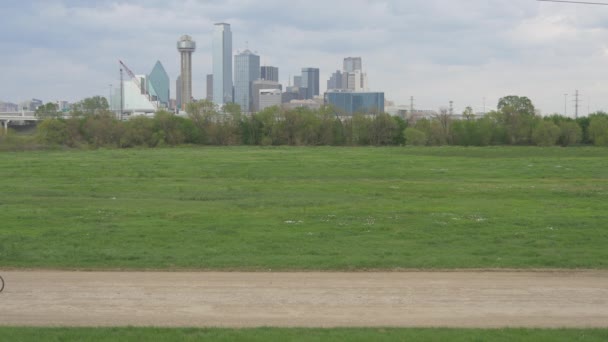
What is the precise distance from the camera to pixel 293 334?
45.0 feet

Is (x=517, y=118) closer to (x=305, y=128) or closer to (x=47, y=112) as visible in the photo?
(x=305, y=128)

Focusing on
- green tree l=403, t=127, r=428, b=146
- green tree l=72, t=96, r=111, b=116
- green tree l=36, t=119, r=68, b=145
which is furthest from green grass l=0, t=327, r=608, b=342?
green tree l=72, t=96, r=111, b=116

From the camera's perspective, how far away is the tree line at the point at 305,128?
110562mm

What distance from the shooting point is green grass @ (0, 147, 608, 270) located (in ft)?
69.8

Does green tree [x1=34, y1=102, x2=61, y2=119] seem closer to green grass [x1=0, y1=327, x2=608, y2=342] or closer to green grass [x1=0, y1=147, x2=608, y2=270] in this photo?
green grass [x1=0, y1=147, x2=608, y2=270]

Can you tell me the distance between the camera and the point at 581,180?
153 ft

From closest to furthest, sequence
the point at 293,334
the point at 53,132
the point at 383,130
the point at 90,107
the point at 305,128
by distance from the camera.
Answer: the point at 293,334 < the point at 53,132 < the point at 383,130 < the point at 305,128 < the point at 90,107

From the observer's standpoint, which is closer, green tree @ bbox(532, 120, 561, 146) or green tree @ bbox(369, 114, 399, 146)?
green tree @ bbox(532, 120, 561, 146)

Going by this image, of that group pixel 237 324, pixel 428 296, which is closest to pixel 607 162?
pixel 428 296

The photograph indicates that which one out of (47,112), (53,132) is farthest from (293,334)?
(47,112)

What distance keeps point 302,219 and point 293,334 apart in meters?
14.9

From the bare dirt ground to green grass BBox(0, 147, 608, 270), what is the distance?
4.65ft

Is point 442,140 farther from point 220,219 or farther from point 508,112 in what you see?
point 220,219

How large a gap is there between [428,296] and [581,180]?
1301 inches
